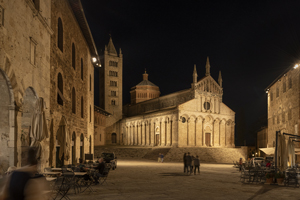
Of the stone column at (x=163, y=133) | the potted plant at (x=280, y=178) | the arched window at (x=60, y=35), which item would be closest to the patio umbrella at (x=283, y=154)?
the potted plant at (x=280, y=178)

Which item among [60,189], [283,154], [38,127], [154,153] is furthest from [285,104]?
[60,189]

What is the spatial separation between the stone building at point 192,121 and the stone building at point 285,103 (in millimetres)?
17832

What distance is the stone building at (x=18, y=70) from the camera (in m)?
10.1

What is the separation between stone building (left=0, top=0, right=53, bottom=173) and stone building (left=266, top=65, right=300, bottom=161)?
22.2 metres

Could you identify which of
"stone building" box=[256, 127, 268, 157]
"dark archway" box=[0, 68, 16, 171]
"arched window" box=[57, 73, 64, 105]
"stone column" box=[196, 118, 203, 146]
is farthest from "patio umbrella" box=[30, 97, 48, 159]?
"stone building" box=[256, 127, 268, 157]

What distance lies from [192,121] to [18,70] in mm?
49424

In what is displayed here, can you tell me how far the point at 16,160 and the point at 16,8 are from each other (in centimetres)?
547

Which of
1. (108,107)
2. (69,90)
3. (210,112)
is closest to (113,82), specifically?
(108,107)

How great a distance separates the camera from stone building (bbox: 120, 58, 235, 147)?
56844 mm

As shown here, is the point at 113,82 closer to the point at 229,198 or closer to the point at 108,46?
the point at 108,46

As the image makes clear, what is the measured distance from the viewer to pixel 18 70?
11.1 m

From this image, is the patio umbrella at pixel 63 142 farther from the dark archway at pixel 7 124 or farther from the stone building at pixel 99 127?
the stone building at pixel 99 127

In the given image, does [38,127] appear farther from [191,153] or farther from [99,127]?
[99,127]

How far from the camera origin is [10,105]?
1045 cm
